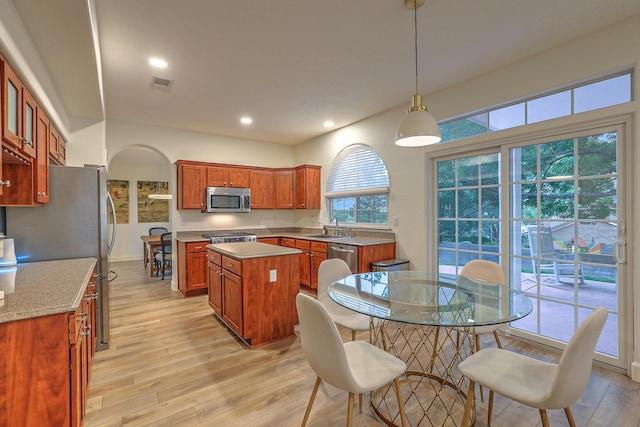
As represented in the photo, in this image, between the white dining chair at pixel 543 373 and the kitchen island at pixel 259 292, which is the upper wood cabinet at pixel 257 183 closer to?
the kitchen island at pixel 259 292

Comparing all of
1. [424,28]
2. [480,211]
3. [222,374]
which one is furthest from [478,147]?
[222,374]

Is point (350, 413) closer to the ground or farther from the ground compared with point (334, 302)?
closer to the ground

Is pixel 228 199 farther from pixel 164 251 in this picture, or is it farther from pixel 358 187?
pixel 358 187

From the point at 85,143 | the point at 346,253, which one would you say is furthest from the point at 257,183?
the point at 85,143

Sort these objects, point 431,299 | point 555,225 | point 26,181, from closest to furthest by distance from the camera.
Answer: point 431,299
point 26,181
point 555,225

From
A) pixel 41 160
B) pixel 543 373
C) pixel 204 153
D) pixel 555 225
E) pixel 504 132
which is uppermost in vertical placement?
pixel 204 153

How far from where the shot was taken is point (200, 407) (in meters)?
1.96

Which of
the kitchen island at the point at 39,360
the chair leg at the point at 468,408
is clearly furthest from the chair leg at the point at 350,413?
the kitchen island at the point at 39,360

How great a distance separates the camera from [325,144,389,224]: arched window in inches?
176

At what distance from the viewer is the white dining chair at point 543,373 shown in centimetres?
125

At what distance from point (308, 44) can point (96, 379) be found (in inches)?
125

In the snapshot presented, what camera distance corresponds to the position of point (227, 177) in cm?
532

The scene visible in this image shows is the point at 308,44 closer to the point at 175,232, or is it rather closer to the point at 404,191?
the point at 404,191

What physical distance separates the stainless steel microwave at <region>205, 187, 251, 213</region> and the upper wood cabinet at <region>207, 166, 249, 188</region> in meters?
0.09
